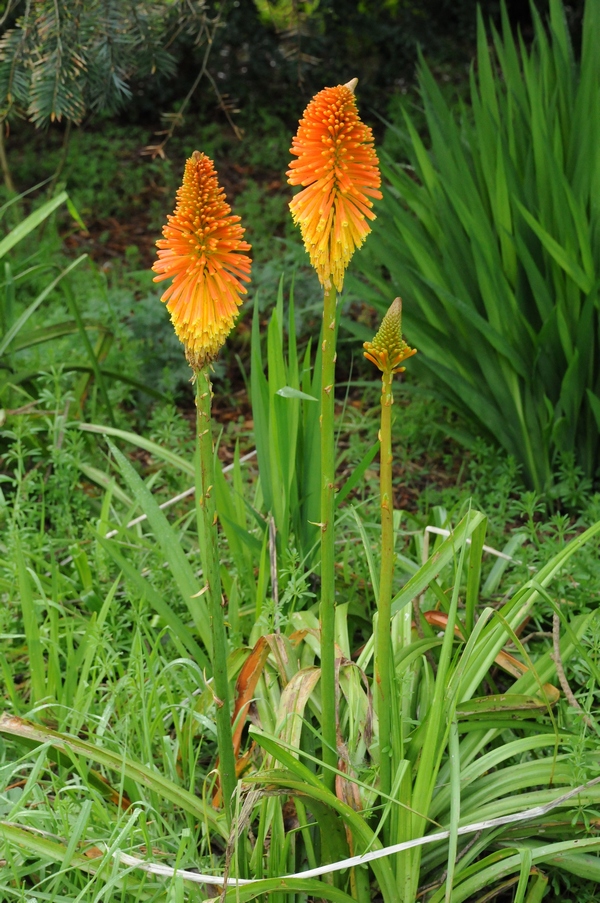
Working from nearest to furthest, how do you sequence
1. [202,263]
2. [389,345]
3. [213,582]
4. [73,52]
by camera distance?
[389,345], [202,263], [213,582], [73,52]

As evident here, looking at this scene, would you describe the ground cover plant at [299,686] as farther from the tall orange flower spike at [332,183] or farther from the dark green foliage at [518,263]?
the dark green foliage at [518,263]

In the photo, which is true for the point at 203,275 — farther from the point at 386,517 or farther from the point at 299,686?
the point at 299,686

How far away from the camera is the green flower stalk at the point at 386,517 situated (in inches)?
43.6

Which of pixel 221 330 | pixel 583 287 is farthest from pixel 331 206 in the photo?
pixel 583 287

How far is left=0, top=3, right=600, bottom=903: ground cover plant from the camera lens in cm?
124

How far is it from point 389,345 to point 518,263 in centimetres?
170

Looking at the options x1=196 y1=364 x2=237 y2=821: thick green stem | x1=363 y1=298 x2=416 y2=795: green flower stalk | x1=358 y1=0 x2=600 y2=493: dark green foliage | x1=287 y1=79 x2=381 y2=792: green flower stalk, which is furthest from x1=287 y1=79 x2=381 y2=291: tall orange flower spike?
x1=358 y1=0 x2=600 y2=493: dark green foliage

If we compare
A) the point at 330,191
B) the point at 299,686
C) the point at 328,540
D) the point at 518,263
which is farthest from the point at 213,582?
the point at 518,263

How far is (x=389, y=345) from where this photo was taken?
3.65 ft

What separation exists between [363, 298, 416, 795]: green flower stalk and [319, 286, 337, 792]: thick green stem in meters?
0.06

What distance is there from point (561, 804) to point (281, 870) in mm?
484

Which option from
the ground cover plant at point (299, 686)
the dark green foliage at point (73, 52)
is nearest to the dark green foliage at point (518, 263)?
the ground cover plant at point (299, 686)

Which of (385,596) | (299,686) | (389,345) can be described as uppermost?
(389,345)

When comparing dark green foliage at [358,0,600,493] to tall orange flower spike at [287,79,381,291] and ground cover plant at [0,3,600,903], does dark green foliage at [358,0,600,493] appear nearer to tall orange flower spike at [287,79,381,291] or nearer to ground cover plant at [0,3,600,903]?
ground cover plant at [0,3,600,903]
